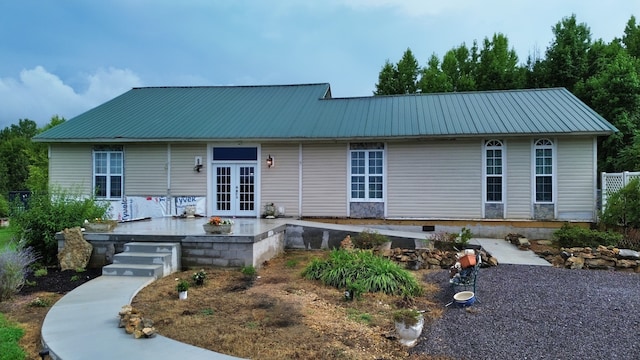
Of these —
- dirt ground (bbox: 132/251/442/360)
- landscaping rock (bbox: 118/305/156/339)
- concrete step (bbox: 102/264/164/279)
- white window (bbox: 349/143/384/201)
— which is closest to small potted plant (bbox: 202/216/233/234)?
dirt ground (bbox: 132/251/442/360)

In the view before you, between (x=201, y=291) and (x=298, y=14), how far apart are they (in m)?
12.8

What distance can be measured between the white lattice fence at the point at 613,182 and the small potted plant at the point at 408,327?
9.51 metres

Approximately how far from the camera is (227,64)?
19578mm

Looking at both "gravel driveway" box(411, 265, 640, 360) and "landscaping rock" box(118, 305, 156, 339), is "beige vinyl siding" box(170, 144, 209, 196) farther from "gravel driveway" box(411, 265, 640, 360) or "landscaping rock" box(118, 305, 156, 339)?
"landscaping rock" box(118, 305, 156, 339)

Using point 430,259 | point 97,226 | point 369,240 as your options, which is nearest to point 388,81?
point 369,240

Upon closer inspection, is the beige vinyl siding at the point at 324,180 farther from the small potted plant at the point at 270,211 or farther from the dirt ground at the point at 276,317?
the dirt ground at the point at 276,317

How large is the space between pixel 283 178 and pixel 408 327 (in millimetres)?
9105

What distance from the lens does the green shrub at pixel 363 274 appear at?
250 inches

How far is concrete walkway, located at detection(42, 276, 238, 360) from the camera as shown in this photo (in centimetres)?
374

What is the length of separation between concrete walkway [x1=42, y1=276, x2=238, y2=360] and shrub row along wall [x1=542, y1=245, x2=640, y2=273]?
24.6 feet

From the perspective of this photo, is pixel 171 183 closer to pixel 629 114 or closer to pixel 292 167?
pixel 292 167

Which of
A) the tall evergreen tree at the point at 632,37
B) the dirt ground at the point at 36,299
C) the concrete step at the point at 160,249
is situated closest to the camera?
the dirt ground at the point at 36,299

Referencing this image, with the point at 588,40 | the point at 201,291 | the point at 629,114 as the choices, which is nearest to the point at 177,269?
the point at 201,291

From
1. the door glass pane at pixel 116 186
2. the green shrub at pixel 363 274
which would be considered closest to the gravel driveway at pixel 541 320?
the green shrub at pixel 363 274
